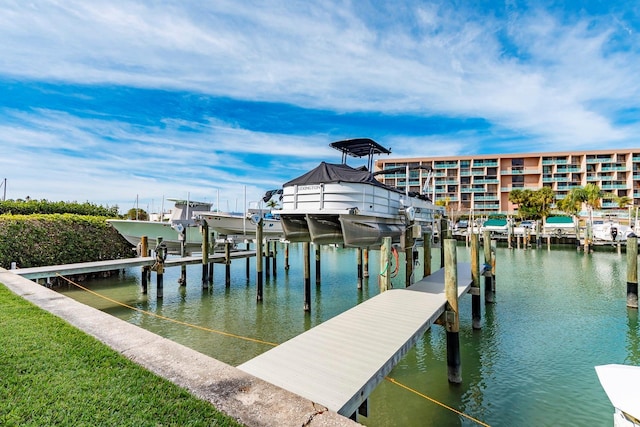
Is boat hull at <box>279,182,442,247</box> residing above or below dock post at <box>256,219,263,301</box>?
above

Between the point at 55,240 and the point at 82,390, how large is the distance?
16.1 m

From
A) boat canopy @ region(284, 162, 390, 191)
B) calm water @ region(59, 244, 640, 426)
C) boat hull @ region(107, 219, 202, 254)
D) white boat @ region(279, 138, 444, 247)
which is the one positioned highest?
boat canopy @ region(284, 162, 390, 191)

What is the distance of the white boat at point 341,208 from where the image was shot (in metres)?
10.4

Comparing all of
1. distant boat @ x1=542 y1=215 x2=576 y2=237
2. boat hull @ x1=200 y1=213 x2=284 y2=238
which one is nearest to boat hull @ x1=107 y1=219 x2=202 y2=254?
boat hull @ x1=200 y1=213 x2=284 y2=238

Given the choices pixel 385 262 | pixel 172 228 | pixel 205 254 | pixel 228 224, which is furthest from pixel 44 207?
pixel 385 262

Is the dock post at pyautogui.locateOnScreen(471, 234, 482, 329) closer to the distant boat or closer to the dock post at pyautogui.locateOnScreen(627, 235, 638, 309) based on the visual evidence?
the dock post at pyautogui.locateOnScreen(627, 235, 638, 309)

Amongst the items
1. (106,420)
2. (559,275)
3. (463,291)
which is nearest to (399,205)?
(463,291)

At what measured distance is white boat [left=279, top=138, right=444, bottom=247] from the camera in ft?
34.2

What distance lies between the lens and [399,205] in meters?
12.9

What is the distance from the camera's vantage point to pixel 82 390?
11.7ft

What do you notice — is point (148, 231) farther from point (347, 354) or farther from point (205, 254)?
point (347, 354)

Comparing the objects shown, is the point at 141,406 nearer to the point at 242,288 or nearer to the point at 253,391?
the point at 253,391

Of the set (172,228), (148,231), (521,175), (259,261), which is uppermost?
(521,175)

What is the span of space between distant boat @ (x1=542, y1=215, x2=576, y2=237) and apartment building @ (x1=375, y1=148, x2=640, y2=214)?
24.2 meters
